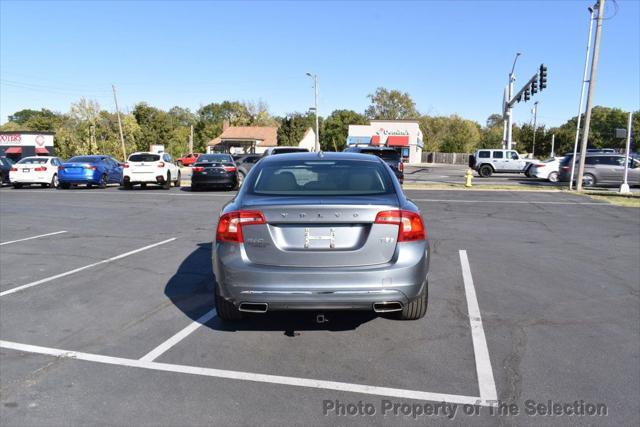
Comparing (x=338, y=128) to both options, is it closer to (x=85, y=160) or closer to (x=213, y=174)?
(x=85, y=160)

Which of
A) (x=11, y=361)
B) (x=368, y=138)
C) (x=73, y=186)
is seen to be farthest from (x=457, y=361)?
(x=368, y=138)

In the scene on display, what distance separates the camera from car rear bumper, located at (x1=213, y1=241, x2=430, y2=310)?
398 cm

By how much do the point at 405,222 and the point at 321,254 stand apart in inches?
29.2

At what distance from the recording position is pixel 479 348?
4391 millimetres

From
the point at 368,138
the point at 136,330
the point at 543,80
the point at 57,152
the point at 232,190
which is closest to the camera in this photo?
the point at 136,330

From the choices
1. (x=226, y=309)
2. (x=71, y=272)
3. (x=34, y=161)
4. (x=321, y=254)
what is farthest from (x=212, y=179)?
(x=321, y=254)

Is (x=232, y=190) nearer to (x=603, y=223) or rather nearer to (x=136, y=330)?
(x=603, y=223)

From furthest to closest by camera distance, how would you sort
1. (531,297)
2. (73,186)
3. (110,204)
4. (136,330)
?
(73,186) < (110,204) < (531,297) < (136,330)

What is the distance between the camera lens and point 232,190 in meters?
22.4

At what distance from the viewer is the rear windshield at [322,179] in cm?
454

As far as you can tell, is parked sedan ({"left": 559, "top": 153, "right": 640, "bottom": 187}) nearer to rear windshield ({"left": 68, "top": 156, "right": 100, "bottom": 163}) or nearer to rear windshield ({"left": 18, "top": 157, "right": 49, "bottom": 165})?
rear windshield ({"left": 68, "top": 156, "right": 100, "bottom": 163})

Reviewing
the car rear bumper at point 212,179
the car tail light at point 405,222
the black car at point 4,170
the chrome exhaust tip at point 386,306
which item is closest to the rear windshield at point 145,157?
the car rear bumper at point 212,179

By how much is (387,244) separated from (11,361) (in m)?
3.16

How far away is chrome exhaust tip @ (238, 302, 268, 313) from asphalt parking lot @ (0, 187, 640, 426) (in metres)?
0.42
